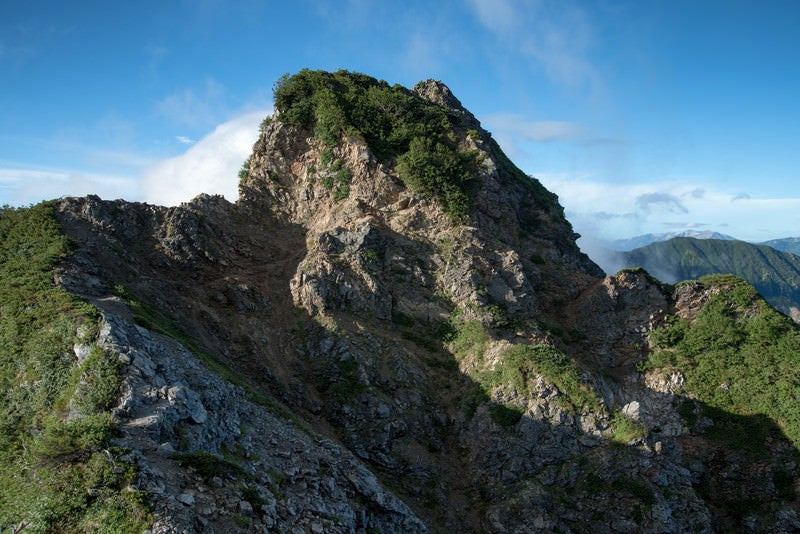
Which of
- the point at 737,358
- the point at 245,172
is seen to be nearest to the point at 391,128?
the point at 245,172

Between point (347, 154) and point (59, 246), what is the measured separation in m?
23.4

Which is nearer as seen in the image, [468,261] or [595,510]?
[595,510]

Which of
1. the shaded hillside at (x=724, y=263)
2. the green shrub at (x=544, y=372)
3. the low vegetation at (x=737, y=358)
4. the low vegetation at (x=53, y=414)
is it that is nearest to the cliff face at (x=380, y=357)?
the green shrub at (x=544, y=372)

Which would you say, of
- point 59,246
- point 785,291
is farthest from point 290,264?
point 785,291

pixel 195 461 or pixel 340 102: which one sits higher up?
pixel 340 102

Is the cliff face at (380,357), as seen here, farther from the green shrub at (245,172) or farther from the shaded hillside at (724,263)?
the shaded hillside at (724,263)

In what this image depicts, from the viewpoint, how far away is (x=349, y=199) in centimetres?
4319

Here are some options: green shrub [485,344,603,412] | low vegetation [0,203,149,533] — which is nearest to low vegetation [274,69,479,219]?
green shrub [485,344,603,412]

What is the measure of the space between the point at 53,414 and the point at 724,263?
215 meters

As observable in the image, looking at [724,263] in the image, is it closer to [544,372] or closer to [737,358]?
[737,358]

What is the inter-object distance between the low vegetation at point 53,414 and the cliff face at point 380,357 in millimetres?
789

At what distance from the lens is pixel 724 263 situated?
185125 millimetres

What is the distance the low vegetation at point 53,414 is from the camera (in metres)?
13.7

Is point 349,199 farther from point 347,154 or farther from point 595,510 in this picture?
point 595,510
